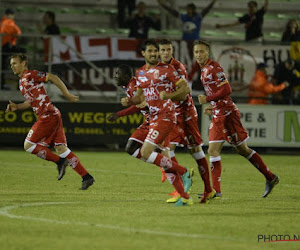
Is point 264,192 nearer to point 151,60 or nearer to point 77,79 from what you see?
point 151,60

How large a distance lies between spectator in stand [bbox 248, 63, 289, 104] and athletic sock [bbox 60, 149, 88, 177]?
8.82 meters

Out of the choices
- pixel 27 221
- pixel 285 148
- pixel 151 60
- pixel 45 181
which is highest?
pixel 151 60

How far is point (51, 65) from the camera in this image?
1964 cm

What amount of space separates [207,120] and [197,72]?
4.16 ft

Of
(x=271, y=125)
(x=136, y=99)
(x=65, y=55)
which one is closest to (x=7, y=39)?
(x=65, y=55)

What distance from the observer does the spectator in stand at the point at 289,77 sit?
1969cm

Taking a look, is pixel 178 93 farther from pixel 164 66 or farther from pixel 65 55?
pixel 65 55

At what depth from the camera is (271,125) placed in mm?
19906

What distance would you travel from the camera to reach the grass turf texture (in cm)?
691

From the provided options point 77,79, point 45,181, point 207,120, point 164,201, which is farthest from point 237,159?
point 164,201

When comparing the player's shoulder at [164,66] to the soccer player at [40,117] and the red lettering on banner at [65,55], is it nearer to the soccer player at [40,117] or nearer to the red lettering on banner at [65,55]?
the soccer player at [40,117]

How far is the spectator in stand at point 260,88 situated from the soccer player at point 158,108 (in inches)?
414

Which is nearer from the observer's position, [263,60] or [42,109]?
[42,109]

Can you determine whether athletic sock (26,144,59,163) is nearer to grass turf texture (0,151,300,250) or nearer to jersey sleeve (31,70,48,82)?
grass turf texture (0,151,300,250)
